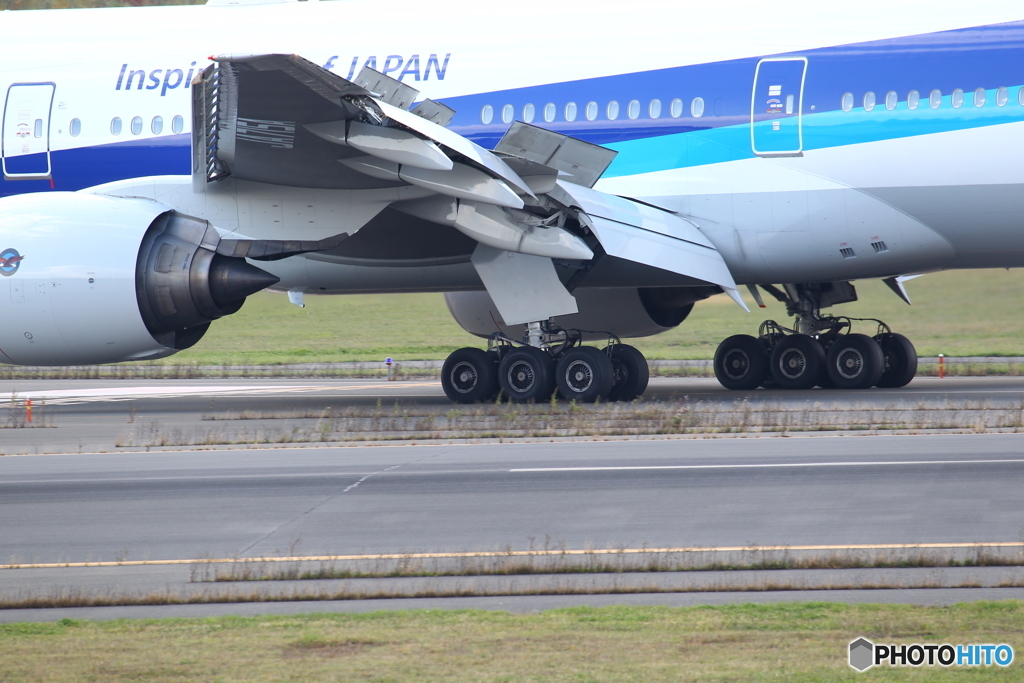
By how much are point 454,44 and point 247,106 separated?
4.72 meters

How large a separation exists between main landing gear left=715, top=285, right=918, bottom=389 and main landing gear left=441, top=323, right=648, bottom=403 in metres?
3.79

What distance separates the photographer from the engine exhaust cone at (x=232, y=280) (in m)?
16.6

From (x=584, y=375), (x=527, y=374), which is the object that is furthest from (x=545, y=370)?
(x=584, y=375)

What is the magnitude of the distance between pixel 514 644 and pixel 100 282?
1190cm

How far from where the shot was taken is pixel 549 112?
61.6ft

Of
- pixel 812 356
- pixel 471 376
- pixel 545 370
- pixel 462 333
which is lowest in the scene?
pixel 471 376

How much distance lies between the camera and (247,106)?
15.7 meters

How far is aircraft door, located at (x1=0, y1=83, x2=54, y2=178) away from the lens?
770 inches

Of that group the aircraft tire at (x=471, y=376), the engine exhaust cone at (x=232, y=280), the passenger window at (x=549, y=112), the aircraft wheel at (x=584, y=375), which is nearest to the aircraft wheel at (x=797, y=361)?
the aircraft wheel at (x=584, y=375)


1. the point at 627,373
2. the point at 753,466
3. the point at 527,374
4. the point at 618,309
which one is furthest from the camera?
the point at 618,309

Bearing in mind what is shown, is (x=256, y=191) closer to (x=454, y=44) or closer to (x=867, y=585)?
(x=454, y=44)

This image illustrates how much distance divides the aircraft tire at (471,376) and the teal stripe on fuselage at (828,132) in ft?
11.4

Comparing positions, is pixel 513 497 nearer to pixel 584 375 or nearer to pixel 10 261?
pixel 584 375

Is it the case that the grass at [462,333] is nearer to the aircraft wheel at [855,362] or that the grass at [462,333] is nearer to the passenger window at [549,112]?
the aircraft wheel at [855,362]
